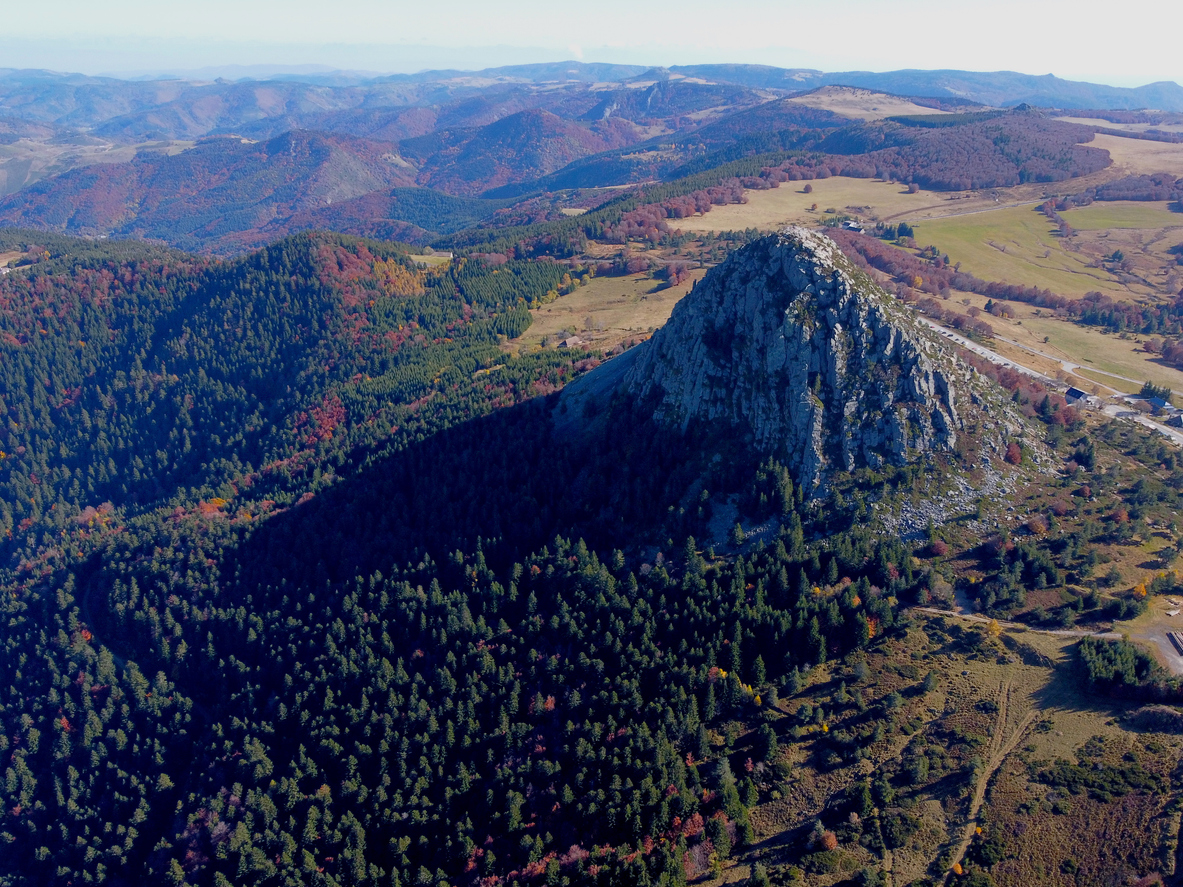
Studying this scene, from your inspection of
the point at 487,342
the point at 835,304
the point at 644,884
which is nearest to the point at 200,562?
the point at 487,342

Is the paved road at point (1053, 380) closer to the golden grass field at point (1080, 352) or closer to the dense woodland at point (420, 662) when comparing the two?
the golden grass field at point (1080, 352)

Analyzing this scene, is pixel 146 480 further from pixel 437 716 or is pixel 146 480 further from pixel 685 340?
pixel 685 340

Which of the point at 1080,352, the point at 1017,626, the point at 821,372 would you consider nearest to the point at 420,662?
the point at 821,372

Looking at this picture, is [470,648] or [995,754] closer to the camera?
[995,754]

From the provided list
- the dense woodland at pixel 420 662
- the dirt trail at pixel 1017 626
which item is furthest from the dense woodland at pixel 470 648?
the dirt trail at pixel 1017 626

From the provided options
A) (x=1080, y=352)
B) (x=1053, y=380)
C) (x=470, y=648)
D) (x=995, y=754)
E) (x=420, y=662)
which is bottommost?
(x=420, y=662)

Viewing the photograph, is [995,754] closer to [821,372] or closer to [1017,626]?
[1017,626]
